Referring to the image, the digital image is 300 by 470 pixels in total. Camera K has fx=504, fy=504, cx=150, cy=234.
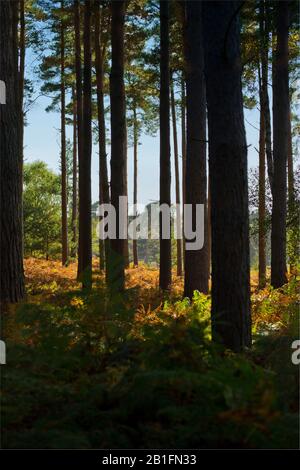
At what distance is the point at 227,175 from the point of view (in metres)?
5.39

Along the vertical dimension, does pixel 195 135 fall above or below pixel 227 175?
above

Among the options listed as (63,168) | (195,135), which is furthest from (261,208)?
(63,168)

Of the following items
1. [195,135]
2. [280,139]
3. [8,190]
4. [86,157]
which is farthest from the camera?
[86,157]

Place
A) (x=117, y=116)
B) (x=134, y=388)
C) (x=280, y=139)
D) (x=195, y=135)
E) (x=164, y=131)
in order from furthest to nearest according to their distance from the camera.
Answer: (x=164, y=131), (x=280, y=139), (x=195, y=135), (x=117, y=116), (x=134, y=388)

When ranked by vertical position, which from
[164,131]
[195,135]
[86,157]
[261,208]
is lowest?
[261,208]

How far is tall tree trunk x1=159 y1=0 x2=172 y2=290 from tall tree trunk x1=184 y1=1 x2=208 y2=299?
2.68m

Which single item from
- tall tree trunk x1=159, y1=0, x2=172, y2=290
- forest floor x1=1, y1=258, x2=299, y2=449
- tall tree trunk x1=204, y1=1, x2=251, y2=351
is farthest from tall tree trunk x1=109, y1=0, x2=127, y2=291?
forest floor x1=1, y1=258, x2=299, y2=449

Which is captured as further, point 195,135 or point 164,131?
point 164,131

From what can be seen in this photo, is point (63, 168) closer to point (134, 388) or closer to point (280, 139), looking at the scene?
point (280, 139)

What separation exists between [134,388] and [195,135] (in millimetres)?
9149

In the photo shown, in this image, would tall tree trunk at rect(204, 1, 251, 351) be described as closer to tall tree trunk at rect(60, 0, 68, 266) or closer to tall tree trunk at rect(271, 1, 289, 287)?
tall tree trunk at rect(271, 1, 289, 287)

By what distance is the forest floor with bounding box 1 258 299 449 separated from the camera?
3014mm

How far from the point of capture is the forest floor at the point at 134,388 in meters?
3.01

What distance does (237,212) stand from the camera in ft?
17.7
